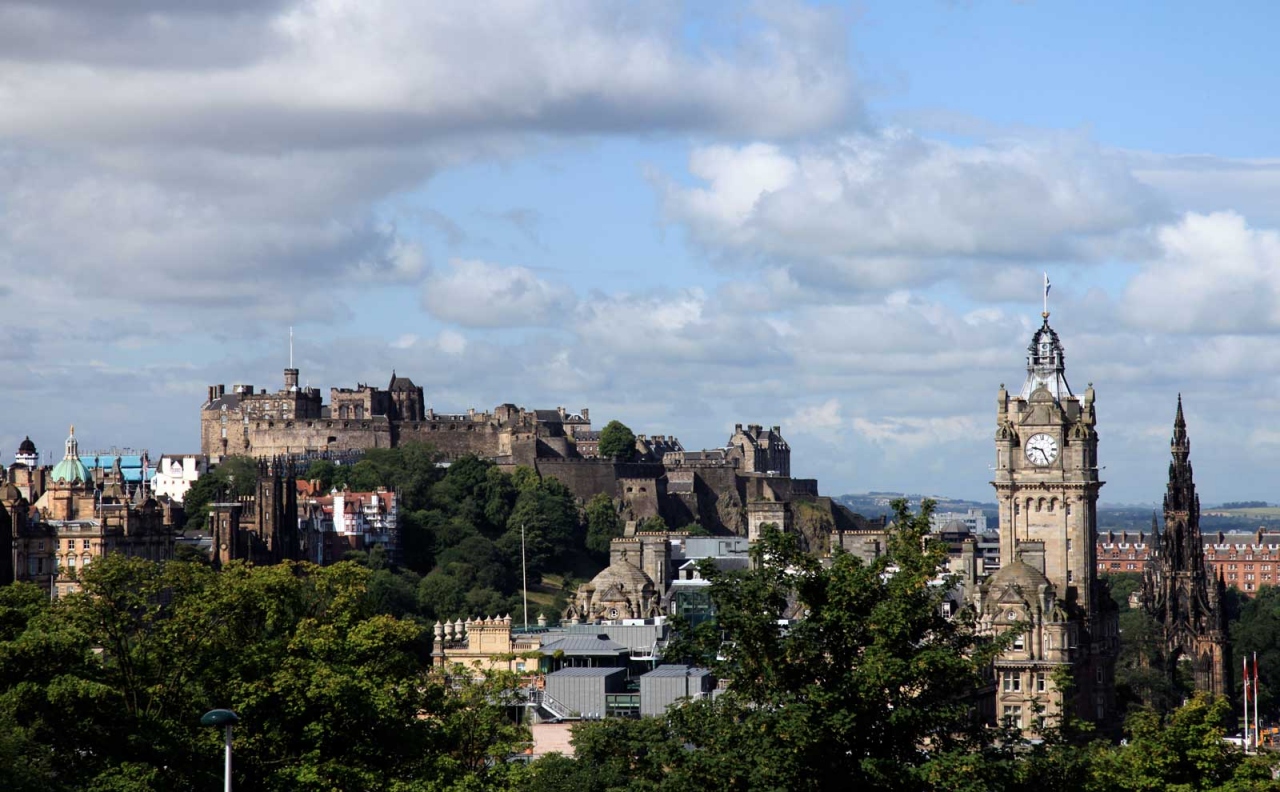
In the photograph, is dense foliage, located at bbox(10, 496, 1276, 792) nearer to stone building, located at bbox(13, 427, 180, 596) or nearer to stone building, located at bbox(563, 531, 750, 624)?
stone building, located at bbox(563, 531, 750, 624)

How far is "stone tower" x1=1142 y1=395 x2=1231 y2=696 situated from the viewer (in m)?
124

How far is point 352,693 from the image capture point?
50219mm

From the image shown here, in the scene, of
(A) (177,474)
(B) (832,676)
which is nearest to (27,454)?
(A) (177,474)

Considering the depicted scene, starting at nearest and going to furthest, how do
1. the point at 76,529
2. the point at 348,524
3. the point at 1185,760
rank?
the point at 1185,760 < the point at 76,529 < the point at 348,524

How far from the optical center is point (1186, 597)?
128 metres

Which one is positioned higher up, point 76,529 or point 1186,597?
point 76,529

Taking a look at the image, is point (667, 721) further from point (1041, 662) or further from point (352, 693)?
point (1041, 662)

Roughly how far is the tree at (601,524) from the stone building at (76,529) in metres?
38.9

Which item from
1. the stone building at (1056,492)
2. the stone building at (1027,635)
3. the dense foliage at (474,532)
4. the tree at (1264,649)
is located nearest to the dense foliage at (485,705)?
the stone building at (1027,635)

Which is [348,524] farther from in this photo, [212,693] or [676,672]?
[212,693]

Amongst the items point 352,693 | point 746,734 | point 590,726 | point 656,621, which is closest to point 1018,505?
point 656,621

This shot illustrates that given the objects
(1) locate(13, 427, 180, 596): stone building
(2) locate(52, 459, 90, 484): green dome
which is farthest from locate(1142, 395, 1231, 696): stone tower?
(2) locate(52, 459, 90, 484): green dome

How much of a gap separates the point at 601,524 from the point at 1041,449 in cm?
8682

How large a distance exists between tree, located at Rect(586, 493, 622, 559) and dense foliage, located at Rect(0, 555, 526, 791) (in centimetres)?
11715
